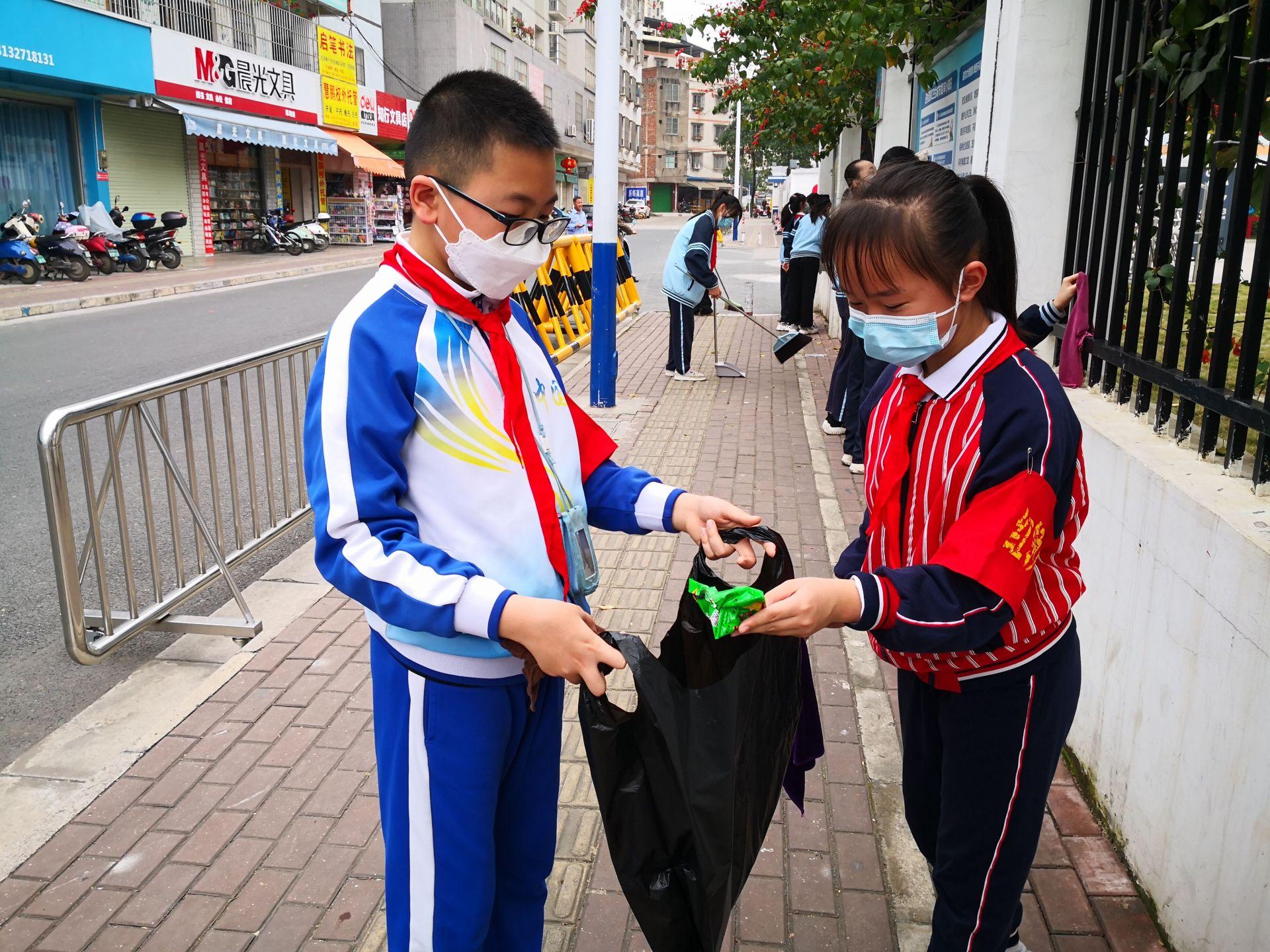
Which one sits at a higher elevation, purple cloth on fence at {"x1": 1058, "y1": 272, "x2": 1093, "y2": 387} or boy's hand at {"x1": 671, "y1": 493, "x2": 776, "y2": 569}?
purple cloth on fence at {"x1": 1058, "y1": 272, "x2": 1093, "y2": 387}

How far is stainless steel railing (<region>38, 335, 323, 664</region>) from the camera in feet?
11.7

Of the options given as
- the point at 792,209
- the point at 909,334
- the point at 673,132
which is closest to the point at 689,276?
the point at 792,209

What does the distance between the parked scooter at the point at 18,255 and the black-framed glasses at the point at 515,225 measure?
1784 centimetres

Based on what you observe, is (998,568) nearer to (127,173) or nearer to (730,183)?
(127,173)

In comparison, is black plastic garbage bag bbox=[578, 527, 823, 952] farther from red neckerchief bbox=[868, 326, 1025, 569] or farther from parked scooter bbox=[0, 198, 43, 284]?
parked scooter bbox=[0, 198, 43, 284]

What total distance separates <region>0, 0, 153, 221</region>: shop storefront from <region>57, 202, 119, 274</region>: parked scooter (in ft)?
5.44

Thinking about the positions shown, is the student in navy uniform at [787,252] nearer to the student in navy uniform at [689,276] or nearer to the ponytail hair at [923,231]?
the student in navy uniform at [689,276]

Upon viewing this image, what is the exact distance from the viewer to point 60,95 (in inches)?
814

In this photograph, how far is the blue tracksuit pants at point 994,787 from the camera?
1905mm

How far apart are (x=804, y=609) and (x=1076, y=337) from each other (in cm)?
212

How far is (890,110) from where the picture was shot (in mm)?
9141

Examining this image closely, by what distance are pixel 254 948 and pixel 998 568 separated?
1.95 m

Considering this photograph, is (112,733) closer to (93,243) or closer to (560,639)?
(560,639)

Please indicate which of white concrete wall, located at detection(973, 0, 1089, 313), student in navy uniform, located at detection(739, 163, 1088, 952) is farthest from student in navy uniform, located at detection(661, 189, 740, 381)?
student in navy uniform, located at detection(739, 163, 1088, 952)
